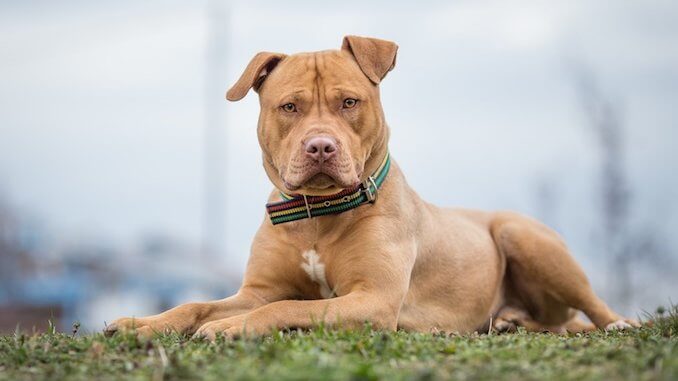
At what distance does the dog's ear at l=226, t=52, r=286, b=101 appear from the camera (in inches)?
273

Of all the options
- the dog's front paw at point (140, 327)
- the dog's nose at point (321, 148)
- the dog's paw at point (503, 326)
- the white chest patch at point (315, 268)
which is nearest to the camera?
the dog's front paw at point (140, 327)

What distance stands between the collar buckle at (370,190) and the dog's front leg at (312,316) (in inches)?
30.3

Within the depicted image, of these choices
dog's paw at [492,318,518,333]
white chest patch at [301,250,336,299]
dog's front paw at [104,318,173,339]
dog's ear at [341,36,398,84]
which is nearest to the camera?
dog's front paw at [104,318,173,339]

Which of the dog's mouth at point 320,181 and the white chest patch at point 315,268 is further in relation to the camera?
the white chest patch at point 315,268

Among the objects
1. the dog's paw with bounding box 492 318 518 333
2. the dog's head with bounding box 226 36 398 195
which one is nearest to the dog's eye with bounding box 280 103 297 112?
the dog's head with bounding box 226 36 398 195

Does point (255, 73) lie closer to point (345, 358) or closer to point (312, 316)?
point (312, 316)

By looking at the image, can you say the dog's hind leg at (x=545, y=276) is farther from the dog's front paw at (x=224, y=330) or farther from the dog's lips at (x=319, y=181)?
the dog's front paw at (x=224, y=330)

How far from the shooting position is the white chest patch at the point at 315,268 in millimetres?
6770

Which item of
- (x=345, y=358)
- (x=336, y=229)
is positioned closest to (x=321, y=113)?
(x=336, y=229)

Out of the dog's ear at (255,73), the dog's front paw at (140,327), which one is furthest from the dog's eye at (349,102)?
the dog's front paw at (140,327)

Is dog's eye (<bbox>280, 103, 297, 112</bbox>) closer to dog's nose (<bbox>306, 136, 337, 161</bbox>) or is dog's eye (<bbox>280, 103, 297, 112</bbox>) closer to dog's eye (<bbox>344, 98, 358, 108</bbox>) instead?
dog's eye (<bbox>344, 98, 358, 108</bbox>)

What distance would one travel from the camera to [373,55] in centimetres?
694

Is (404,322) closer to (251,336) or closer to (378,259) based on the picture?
(378,259)

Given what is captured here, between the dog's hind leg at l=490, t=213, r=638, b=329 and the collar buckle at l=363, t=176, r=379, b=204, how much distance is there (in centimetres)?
219
